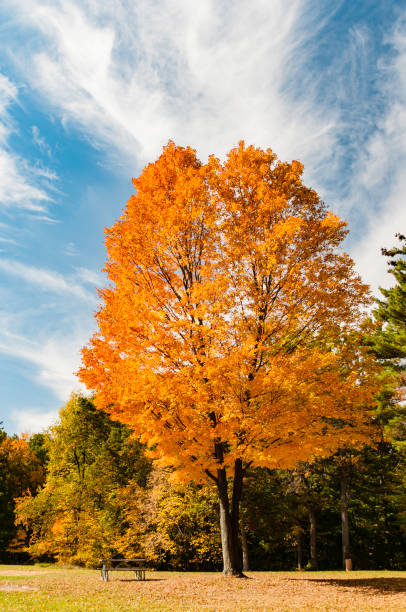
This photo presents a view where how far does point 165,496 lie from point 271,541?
29.8ft

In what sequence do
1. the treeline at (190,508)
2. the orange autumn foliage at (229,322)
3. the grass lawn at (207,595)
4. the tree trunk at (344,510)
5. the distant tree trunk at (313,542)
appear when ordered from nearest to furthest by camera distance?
1. the grass lawn at (207,595)
2. the orange autumn foliage at (229,322)
3. the tree trunk at (344,510)
4. the treeline at (190,508)
5. the distant tree trunk at (313,542)

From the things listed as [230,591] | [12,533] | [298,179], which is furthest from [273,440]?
[12,533]

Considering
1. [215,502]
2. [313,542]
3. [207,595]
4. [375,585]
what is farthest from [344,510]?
[207,595]

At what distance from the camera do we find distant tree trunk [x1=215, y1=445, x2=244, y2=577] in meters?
12.7

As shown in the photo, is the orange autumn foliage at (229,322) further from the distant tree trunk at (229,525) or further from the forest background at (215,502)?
the forest background at (215,502)

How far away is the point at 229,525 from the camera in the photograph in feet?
42.7

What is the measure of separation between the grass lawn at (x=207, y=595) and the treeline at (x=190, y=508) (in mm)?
10268

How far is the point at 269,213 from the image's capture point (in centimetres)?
Answer: 1248

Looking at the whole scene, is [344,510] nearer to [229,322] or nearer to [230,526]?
[230,526]

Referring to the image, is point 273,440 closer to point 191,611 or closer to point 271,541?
point 191,611

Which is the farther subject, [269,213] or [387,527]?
[387,527]

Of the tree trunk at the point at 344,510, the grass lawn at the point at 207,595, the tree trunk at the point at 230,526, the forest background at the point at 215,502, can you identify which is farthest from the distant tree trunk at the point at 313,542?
the tree trunk at the point at 230,526

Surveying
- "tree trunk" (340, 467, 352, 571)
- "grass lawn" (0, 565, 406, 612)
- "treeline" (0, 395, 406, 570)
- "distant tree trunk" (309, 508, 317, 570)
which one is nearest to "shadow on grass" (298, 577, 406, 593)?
"grass lawn" (0, 565, 406, 612)

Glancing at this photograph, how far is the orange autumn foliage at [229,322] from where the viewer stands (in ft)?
36.4
